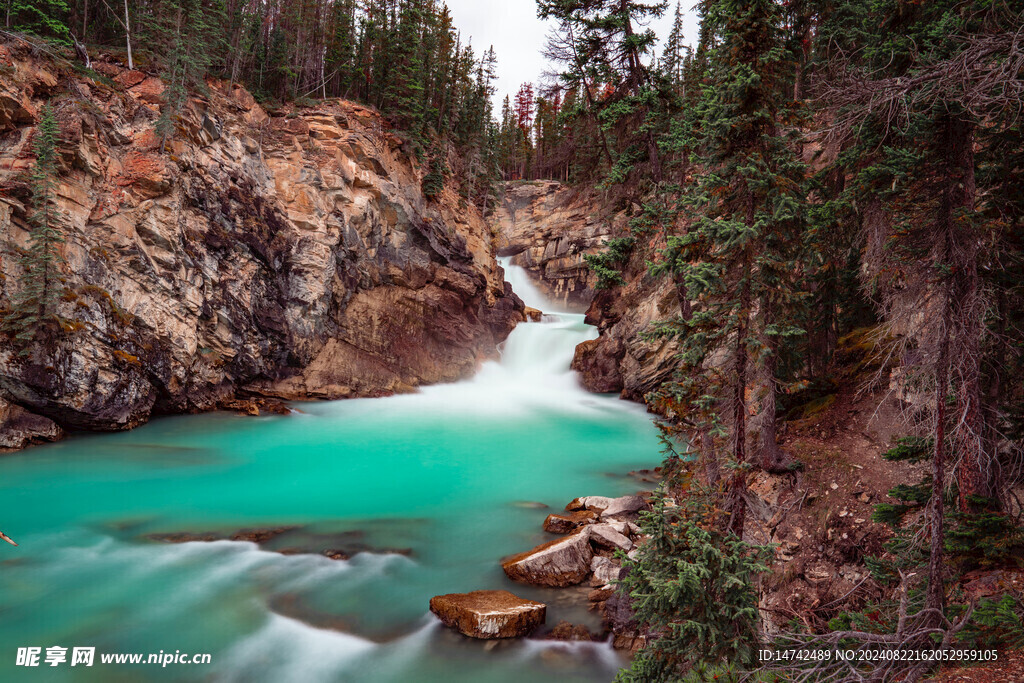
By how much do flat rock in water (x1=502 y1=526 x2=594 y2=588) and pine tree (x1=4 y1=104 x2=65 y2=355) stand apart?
597 inches

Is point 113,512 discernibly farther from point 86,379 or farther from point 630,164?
point 630,164

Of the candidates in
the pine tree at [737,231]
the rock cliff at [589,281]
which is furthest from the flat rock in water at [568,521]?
the rock cliff at [589,281]

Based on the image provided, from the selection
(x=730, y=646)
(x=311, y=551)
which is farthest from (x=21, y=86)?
(x=730, y=646)

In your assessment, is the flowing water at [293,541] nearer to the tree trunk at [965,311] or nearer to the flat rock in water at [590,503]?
the flat rock in water at [590,503]

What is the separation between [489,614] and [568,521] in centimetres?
365

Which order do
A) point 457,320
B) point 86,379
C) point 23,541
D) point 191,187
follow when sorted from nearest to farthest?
point 23,541
point 86,379
point 191,187
point 457,320

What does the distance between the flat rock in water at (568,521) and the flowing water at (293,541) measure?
48cm

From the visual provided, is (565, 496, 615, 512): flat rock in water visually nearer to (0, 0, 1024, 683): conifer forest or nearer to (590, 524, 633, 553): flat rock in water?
(0, 0, 1024, 683): conifer forest

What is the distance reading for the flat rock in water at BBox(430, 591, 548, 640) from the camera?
270 inches

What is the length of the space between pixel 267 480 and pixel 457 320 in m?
16.8

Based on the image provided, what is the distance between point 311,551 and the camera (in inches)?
366

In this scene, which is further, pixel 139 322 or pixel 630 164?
pixel 139 322

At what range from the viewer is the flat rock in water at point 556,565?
8.15m

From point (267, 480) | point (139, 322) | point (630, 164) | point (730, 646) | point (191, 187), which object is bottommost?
point (267, 480)
